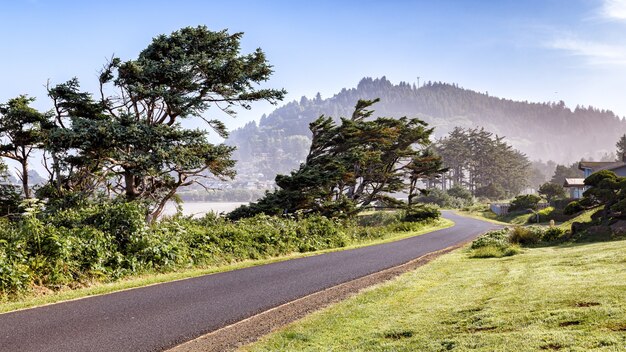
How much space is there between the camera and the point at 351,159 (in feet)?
106

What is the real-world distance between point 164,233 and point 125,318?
6.79m

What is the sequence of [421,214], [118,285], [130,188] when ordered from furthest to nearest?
1. [421,214]
2. [130,188]
3. [118,285]

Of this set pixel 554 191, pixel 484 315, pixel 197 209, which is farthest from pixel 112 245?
pixel 197 209

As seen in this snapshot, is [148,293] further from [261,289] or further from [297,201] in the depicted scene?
[297,201]

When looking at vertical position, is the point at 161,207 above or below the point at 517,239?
above

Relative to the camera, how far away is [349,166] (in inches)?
1309

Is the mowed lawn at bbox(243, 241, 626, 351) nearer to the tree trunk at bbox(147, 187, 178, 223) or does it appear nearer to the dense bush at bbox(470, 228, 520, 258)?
the dense bush at bbox(470, 228, 520, 258)

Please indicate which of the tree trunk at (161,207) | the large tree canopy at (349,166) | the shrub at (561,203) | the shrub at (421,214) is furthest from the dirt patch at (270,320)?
the shrub at (561,203)

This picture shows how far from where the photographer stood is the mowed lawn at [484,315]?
5906 mm

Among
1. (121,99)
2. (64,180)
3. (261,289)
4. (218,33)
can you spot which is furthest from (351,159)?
(261,289)

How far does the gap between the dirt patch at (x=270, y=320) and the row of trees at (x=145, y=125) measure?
11.1 metres

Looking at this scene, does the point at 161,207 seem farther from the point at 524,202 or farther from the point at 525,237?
the point at 524,202

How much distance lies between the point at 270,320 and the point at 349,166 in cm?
2450

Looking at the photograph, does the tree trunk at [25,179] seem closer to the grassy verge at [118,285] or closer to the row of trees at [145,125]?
the row of trees at [145,125]
